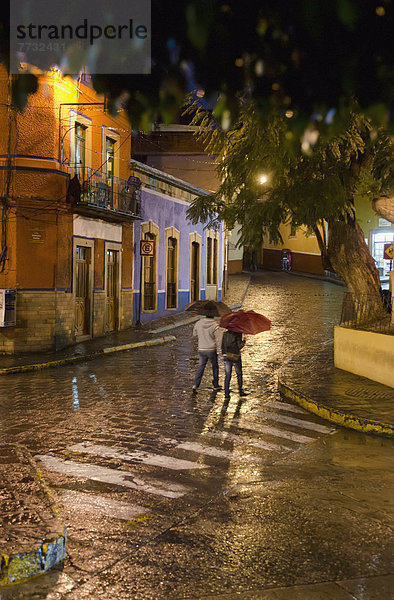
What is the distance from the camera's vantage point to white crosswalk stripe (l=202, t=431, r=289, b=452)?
8.81 metres

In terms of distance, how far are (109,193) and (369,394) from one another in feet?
42.4

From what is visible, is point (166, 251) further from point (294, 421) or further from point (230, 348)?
point (294, 421)

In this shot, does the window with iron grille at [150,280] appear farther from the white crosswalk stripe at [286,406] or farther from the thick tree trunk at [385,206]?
the white crosswalk stripe at [286,406]

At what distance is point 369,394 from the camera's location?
40.1ft

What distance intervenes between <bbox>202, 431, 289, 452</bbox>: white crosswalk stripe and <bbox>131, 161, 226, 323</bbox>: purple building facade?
1571 cm

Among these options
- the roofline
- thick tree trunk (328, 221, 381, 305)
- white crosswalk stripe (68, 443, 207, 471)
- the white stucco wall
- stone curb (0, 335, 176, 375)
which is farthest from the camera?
the roofline

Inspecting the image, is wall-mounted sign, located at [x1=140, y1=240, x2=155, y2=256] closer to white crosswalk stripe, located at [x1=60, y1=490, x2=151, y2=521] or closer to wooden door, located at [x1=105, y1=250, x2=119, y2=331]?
wooden door, located at [x1=105, y1=250, x2=119, y2=331]

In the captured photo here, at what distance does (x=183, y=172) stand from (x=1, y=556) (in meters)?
33.4

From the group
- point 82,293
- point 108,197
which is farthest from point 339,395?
point 108,197

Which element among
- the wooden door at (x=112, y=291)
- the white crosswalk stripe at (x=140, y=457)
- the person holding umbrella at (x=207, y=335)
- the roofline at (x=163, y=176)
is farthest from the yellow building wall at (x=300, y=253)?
the white crosswalk stripe at (x=140, y=457)

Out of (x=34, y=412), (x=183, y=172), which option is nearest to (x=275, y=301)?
(x=183, y=172)

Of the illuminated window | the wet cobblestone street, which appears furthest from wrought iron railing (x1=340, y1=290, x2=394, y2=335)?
the illuminated window

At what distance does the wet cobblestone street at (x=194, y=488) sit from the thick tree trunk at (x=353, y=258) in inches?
162

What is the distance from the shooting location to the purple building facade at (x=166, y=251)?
26.7m
